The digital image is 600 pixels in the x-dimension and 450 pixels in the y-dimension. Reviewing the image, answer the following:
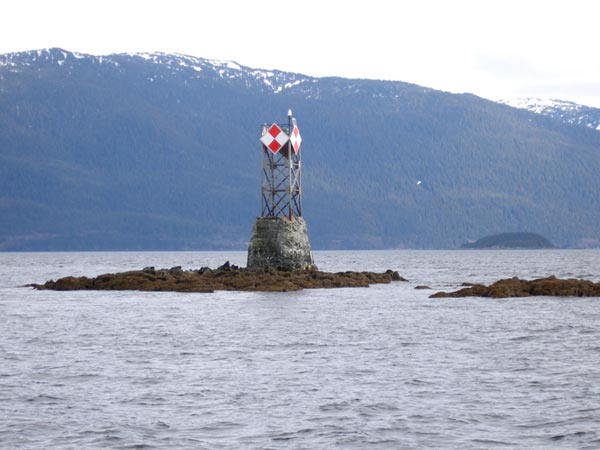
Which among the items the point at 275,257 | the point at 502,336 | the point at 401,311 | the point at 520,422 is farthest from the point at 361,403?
the point at 275,257

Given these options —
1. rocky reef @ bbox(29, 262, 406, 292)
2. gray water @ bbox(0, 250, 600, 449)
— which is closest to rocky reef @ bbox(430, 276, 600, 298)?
rocky reef @ bbox(29, 262, 406, 292)

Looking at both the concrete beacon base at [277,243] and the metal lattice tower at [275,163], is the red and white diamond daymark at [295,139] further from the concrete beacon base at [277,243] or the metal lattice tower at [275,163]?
the concrete beacon base at [277,243]

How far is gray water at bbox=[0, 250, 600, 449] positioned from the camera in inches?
891

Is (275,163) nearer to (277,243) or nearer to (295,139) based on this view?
(295,139)

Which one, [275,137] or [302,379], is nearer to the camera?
[302,379]

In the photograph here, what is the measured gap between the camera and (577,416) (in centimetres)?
2416

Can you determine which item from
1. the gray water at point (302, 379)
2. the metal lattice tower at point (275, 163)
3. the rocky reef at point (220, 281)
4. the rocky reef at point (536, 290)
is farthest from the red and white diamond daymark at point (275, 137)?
the gray water at point (302, 379)

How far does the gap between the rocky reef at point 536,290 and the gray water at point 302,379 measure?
10.4 metres

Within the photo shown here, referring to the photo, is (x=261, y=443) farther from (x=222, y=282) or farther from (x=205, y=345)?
(x=222, y=282)

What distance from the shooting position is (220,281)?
73.5m

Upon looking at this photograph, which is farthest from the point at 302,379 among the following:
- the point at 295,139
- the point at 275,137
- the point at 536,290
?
the point at 295,139

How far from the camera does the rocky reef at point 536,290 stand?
205 ft

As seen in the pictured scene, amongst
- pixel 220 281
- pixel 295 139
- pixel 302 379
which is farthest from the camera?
pixel 295 139

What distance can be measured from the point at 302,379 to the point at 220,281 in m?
44.6
